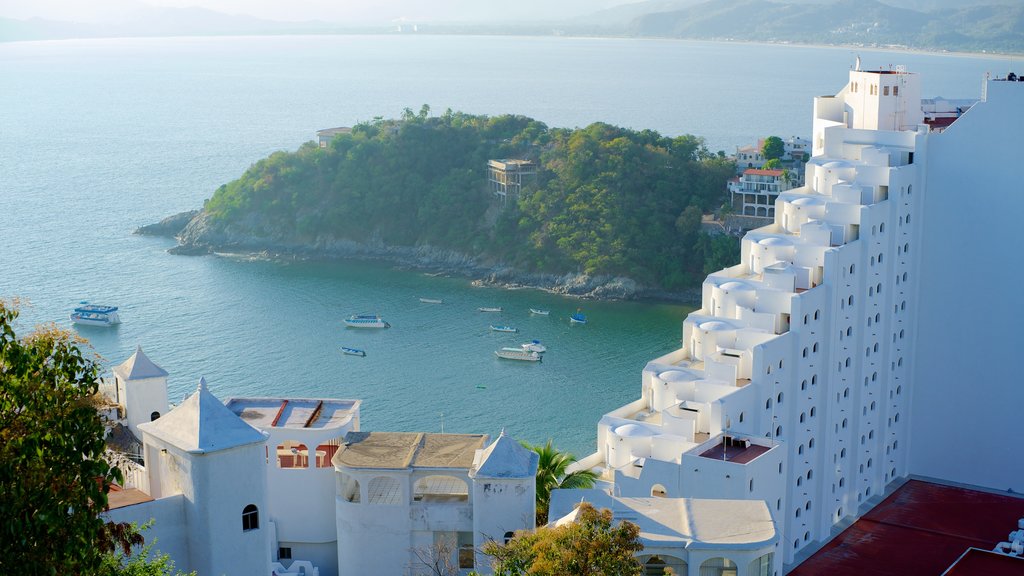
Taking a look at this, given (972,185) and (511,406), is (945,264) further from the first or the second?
(511,406)

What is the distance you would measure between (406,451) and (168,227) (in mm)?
54534

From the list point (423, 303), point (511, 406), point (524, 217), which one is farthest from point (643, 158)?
point (511, 406)

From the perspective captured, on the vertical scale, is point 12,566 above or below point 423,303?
above

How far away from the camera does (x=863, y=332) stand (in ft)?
91.1

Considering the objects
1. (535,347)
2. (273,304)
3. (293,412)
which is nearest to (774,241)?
(293,412)

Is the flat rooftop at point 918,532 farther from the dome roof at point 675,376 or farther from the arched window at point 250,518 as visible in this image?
the arched window at point 250,518

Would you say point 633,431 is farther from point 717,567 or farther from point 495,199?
point 495,199

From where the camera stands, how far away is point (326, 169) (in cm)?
7188

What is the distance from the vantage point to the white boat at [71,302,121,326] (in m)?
52.0

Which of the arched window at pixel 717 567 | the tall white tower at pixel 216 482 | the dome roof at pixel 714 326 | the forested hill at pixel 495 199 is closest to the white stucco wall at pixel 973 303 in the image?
the dome roof at pixel 714 326

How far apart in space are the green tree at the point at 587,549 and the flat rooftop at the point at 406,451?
6.39 m

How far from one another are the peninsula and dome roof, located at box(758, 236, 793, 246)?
29622 mm

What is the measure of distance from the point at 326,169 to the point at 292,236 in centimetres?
597

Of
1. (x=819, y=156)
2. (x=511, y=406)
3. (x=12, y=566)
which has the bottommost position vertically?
(x=511, y=406)
